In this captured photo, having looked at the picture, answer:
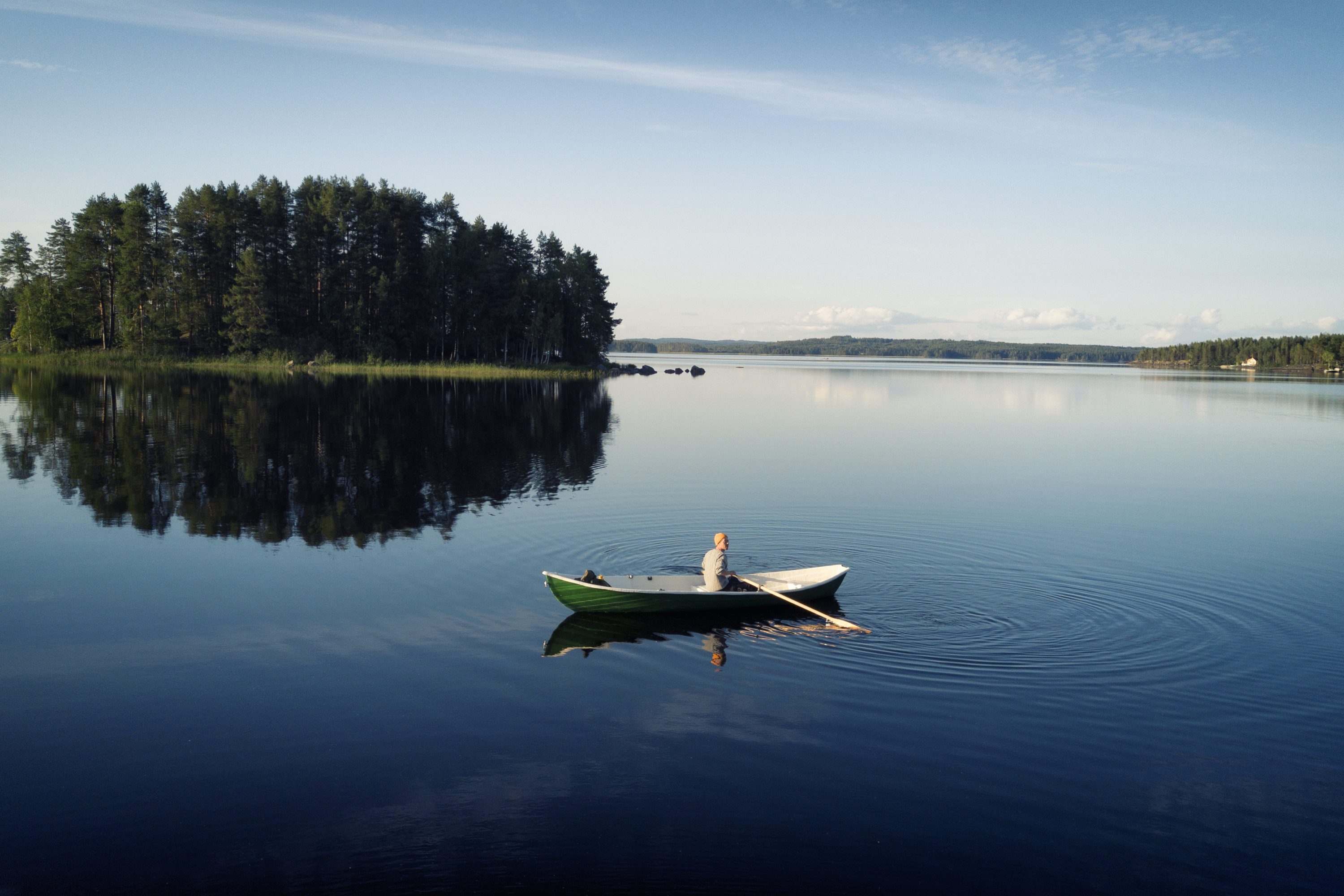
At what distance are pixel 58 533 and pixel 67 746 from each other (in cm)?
1158

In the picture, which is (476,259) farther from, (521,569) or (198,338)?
(521,569)

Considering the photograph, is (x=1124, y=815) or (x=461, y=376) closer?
(x=1124, y=815)

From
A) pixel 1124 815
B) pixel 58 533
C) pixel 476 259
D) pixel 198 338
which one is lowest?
pixel 1124 815

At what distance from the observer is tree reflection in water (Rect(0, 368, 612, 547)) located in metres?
20.6

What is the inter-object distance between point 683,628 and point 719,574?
114 centimetres

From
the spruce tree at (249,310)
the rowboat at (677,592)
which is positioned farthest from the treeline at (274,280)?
the rowboat at (677,592)

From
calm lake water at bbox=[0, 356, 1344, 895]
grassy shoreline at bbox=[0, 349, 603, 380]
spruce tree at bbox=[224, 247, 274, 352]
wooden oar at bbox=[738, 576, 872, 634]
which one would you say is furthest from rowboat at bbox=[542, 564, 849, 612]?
spruce tree at bbox=[224, 247, 274, 352]

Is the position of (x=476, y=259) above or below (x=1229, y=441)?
above

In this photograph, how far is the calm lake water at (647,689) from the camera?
7434mm

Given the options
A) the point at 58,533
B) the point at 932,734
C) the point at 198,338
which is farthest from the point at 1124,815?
the point at 198,338

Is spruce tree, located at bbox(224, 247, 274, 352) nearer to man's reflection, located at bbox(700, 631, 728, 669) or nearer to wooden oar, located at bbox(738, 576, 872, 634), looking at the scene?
wooden oar, located at bbox(738, 576, 872, 634)

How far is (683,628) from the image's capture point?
541 inches

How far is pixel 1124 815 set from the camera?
831 centimetres

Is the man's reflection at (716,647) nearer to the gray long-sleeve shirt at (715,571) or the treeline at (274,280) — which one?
Result: the gray long-sleeve shirt at (715,571)
